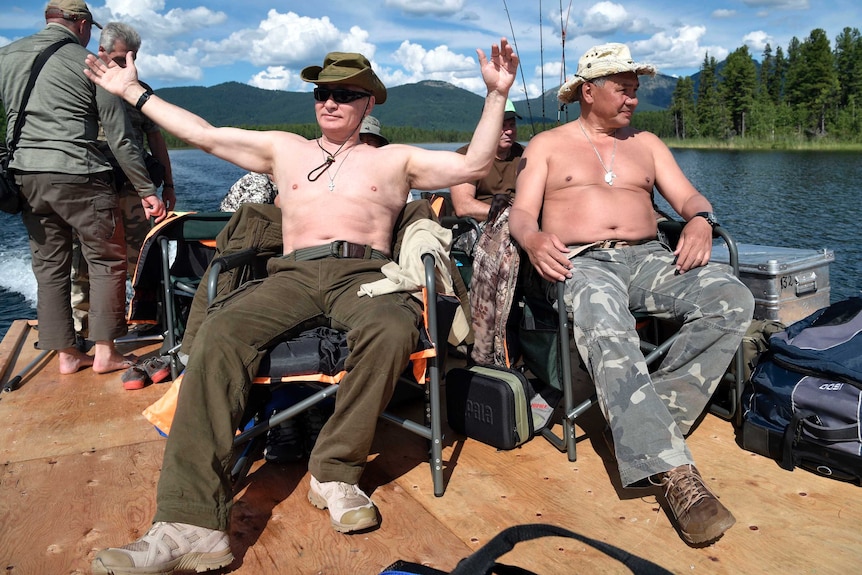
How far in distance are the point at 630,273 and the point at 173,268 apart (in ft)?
8.46

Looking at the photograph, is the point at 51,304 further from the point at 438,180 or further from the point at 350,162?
the point at 438,180

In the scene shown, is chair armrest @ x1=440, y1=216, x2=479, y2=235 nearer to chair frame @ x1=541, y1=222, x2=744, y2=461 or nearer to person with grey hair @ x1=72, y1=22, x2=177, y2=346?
chair frame @ x1=541, y1=222, x2=744, y2=461

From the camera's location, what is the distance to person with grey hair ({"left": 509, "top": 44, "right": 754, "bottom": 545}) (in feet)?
7.54

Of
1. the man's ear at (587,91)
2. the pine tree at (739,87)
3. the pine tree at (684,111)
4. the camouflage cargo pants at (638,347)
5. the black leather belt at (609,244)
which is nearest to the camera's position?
the camouflage cargo pants at (638,347)

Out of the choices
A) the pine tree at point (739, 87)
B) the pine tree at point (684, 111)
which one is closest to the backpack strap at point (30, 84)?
the pine tree at point (739, 87)

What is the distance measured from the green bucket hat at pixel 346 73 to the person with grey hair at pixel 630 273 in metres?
0.81

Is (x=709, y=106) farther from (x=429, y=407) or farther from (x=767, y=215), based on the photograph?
(x=429, y=407)

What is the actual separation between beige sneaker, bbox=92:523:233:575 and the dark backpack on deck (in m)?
2.04

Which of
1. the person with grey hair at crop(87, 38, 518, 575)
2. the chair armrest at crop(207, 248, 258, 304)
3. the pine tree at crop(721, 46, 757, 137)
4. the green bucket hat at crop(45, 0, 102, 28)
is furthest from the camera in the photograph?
the pine tree at crop(721, 46, 757, 137)

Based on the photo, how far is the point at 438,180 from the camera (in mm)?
2898

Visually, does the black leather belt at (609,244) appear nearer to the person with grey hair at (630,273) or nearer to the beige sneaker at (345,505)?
the person with grey hair at (630,273)

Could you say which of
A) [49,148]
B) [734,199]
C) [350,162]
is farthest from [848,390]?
[734,199]

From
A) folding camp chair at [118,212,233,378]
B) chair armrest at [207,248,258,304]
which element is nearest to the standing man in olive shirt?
folding camp chair at [118,212,233,378]

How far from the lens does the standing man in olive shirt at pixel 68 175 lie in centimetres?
363
